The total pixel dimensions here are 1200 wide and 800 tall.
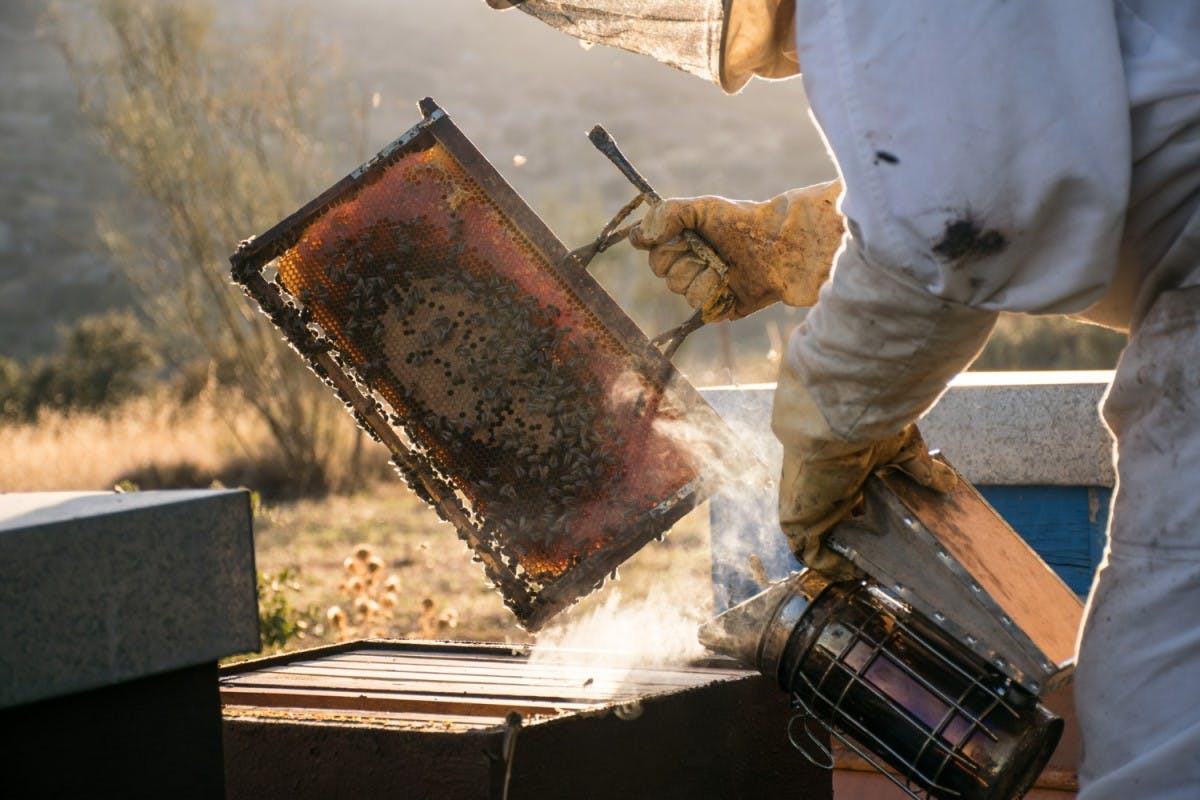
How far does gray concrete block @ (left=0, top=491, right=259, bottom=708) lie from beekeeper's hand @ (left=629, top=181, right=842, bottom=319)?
1.12 meters

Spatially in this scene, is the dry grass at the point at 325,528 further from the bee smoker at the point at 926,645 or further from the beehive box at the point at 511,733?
the bee smoker at the point at 926,645

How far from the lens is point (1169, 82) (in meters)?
1.62

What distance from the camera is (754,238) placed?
261cm

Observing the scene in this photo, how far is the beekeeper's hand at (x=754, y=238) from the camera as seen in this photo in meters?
2.55

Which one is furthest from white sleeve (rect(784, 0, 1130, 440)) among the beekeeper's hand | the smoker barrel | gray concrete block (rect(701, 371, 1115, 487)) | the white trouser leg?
gray concrete block (rect(701, 371, 1115, 487))

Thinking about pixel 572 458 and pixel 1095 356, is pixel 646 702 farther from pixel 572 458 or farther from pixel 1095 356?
pixel 1095 356

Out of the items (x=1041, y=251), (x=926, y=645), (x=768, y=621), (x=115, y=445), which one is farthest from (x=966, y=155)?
(x=115, y=445)

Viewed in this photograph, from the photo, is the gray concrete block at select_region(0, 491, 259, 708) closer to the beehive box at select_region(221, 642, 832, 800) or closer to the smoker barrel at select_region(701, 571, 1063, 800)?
the beehive box at select_region(221, 642, 832, 800)

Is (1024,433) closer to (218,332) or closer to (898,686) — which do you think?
(898,686)

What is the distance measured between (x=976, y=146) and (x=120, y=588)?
1.30 m

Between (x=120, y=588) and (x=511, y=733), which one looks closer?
(x=120, y=588)

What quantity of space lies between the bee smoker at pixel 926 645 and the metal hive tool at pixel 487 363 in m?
0.51

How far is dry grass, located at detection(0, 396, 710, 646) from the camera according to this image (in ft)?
23.2

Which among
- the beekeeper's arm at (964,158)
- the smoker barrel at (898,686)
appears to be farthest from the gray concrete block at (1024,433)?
the beekeeper's arm at (964,158)
